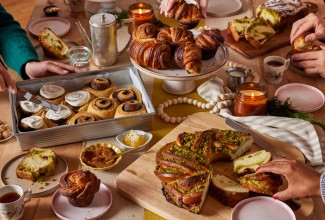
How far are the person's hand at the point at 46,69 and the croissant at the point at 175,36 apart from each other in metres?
0.39

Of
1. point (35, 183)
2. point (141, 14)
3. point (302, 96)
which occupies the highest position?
point (141, 14)

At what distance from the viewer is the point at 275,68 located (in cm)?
213

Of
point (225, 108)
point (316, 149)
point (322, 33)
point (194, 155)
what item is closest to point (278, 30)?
point (322, 33)

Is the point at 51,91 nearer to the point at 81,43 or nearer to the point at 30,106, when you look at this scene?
the point at 30,106

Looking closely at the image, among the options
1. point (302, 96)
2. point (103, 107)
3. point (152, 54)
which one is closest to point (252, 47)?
point (302, 96)

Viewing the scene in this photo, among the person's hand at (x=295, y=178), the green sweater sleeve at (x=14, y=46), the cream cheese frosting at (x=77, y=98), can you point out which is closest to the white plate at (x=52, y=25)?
the green sweater sleeve at (x=14, y=46)

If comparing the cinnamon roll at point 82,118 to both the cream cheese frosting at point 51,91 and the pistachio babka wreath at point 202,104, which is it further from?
the pistachio babka wreath at point 202,104

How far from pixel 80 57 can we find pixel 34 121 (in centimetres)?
53

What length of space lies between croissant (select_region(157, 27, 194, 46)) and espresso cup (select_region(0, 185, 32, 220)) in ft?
2.83

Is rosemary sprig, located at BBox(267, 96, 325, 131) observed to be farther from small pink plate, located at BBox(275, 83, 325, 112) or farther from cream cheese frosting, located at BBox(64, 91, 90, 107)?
cream cheese frosting, located at BBox(64, 91, 90, 107)

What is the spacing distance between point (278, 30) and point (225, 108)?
723 mm

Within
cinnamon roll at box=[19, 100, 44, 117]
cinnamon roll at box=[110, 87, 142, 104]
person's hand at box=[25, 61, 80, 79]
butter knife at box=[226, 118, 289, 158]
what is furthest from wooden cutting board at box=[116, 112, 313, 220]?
person's hand at box=[25, 61, 80, 79]

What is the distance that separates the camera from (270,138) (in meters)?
1.84

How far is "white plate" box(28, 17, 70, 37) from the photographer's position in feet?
8.28
